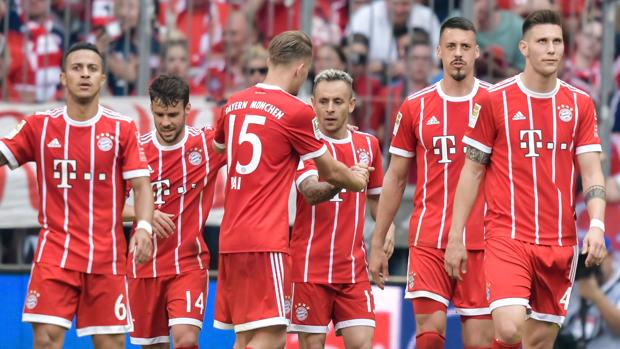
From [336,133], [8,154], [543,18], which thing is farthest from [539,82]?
[8,154]

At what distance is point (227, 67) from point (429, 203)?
295 centimetres

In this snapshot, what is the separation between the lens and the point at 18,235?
11.9 meters

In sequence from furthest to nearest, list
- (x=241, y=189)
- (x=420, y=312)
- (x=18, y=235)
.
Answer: (x=18, y=235) → (x=420, y=312) → (x=241, y=189)

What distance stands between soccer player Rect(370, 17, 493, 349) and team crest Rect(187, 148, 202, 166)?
53.3 inches

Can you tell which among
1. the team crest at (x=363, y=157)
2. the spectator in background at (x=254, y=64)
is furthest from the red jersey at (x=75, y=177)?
the spectator in background at (x=254, y=64)

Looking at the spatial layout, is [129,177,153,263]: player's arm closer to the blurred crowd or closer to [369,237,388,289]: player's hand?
[369,237,388,289]: player's hand

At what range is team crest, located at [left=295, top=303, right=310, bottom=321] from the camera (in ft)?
33.8

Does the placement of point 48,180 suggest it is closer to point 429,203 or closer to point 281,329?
point 281,329

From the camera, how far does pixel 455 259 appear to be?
9383 mm

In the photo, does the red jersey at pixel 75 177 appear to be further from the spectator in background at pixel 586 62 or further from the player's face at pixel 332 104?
the spectator in background at pixel 586 62

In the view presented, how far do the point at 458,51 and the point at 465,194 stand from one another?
1236mm

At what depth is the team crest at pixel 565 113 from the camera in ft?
30.2

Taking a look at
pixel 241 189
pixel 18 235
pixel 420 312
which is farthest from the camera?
pixel 18 235

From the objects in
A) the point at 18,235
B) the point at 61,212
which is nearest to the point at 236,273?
the point at 61,212
